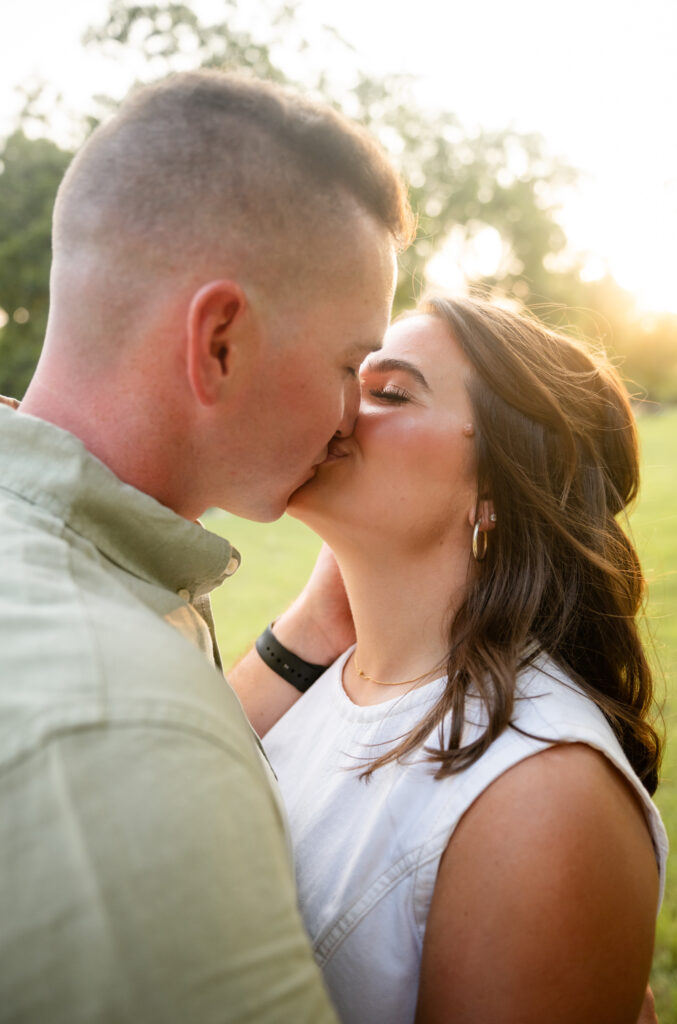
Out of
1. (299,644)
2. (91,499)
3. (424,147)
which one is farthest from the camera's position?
(424,147)

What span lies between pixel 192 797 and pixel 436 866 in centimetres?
101

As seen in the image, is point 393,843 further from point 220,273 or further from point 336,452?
point 220,273


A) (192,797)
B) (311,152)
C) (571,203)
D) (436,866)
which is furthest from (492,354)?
(571,203)

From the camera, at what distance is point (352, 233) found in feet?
6.49

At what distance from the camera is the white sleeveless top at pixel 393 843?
6.10 feet

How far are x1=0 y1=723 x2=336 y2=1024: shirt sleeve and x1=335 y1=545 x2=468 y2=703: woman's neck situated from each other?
1.46 meters

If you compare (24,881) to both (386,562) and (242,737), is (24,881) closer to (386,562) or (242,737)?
(242,737)

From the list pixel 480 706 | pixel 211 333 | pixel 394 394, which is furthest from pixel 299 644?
pixel 211 333

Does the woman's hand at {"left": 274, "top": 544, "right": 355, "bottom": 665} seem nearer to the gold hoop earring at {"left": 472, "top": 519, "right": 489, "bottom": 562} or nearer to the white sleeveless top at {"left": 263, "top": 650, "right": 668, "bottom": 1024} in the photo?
the gold hoop earring at {"left": 472, "top": 519, "right": 489, "bottom": 562}

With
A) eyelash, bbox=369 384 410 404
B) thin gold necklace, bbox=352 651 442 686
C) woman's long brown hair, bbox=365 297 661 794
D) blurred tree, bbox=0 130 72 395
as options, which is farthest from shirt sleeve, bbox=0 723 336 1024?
blurred tree, bbox=0 130 72 395

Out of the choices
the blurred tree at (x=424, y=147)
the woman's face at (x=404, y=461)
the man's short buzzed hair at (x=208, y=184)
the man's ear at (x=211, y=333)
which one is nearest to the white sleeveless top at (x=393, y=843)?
the woman's face at (x=404, y=461)

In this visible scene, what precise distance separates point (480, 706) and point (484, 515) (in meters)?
0.70

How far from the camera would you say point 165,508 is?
1.66m

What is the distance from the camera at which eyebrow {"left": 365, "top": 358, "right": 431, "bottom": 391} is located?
8.39ft
